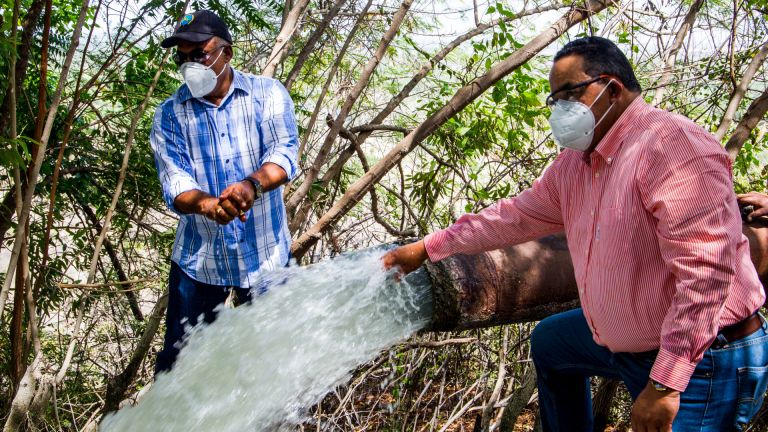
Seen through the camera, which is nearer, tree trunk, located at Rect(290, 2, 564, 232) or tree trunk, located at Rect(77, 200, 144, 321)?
tree trunk, located at Rect(290, 2, 564, 232)

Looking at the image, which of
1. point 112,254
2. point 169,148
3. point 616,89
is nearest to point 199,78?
point 169,148

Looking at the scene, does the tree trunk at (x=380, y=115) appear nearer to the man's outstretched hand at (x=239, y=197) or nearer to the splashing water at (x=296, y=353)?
the man's outstretched hand at (x=239, y=197)

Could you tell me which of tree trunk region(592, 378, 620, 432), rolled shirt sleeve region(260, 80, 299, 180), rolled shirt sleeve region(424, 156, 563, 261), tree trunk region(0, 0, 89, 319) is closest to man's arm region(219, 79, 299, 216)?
rolled shirt sleeve region(260, 80, 299, 180)

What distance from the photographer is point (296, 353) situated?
2555 millimetres

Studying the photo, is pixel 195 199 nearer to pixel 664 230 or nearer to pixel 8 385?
pixel 664 230

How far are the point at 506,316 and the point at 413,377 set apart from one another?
5.94 ft

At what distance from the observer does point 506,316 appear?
2615mm

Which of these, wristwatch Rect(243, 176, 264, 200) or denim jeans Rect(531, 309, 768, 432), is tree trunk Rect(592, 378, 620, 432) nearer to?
denim jeans Rect(531, 309, 768, 432)

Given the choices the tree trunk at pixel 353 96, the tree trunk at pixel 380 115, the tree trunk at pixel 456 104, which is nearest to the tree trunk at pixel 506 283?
the tree trunk at pixel 456 104

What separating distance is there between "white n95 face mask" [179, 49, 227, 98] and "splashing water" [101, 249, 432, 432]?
943mm

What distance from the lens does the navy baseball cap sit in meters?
2.99

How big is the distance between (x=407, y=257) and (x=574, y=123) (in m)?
0.80

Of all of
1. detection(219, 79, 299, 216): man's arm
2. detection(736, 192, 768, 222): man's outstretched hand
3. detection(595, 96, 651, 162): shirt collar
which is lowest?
detection(736, 192, 768, 222): man's outstretched hand

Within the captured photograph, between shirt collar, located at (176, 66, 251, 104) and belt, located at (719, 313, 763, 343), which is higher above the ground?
shirt collar, located at (176, 66, 251, 104)
